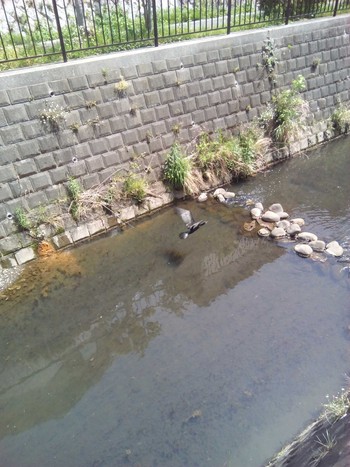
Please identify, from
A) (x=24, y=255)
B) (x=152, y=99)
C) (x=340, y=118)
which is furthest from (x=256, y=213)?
(x=340, y=118)

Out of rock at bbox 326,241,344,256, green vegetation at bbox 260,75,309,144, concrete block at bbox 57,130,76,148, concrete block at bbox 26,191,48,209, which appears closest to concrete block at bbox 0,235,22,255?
concrete block at bbox 26,191,48,209

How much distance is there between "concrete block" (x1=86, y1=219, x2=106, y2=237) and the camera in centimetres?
716

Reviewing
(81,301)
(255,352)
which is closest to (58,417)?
(81,301)

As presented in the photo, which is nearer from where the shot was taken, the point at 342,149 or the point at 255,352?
the point at 255,352

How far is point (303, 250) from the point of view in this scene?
6.62 meters

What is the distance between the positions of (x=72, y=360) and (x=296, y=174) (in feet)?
22.1

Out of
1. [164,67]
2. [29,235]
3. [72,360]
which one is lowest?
[72,360]

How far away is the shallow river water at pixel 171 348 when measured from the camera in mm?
4137

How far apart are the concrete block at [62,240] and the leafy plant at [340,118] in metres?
8.18

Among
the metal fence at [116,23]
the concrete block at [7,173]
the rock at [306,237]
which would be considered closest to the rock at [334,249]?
the rock at [306,237]

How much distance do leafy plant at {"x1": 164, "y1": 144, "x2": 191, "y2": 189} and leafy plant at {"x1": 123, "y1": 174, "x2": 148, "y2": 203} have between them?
61 centimetres

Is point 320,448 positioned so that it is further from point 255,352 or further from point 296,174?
point 296,174

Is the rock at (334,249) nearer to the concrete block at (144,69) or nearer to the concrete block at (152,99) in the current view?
the concrete block at (152,99)

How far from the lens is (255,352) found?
5.01 meters
